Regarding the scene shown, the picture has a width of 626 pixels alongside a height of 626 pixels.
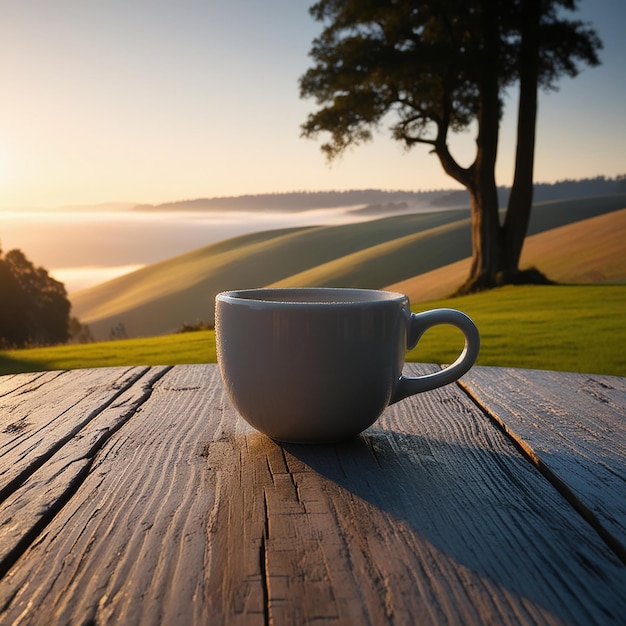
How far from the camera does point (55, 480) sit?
68 cm

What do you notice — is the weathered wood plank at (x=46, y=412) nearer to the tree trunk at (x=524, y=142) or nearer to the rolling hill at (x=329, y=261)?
the tree trunk at (x=524, y=142)

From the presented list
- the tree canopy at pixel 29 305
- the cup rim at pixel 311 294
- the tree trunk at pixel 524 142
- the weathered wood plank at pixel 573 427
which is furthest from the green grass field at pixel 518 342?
the tree canopy at pixel 29 305

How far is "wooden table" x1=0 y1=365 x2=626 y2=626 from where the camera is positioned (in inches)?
17.7

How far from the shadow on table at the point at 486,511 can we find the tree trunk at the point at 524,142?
28.7 ft

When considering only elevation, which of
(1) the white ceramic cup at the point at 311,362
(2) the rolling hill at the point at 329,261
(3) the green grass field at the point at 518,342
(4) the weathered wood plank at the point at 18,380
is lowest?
(2) the rolling hill at the point at 329,261

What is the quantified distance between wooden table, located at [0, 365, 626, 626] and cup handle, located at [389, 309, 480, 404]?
63 millimetres

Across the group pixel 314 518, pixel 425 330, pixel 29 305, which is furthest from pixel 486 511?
pixel 29 305

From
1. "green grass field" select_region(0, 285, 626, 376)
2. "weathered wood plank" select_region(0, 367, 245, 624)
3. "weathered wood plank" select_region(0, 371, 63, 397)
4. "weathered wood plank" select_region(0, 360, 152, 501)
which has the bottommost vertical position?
"green grass field" select_region(0, 285, 626, 376)

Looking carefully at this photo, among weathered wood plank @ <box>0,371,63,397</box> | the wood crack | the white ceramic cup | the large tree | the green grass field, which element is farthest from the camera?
the large tree

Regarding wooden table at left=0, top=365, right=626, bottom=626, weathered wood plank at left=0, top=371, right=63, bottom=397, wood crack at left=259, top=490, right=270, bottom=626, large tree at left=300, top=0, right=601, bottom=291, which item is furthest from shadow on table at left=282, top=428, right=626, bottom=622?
large tree at left=300, top=0, right=601, bottom=291

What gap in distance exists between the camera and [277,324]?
0.72 metres

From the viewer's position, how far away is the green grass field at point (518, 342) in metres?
4.31

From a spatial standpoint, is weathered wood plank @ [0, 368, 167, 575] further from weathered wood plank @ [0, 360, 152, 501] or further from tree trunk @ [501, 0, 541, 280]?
tree trunk @ [501, 0, 541, 280]

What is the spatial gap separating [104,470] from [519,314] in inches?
243
